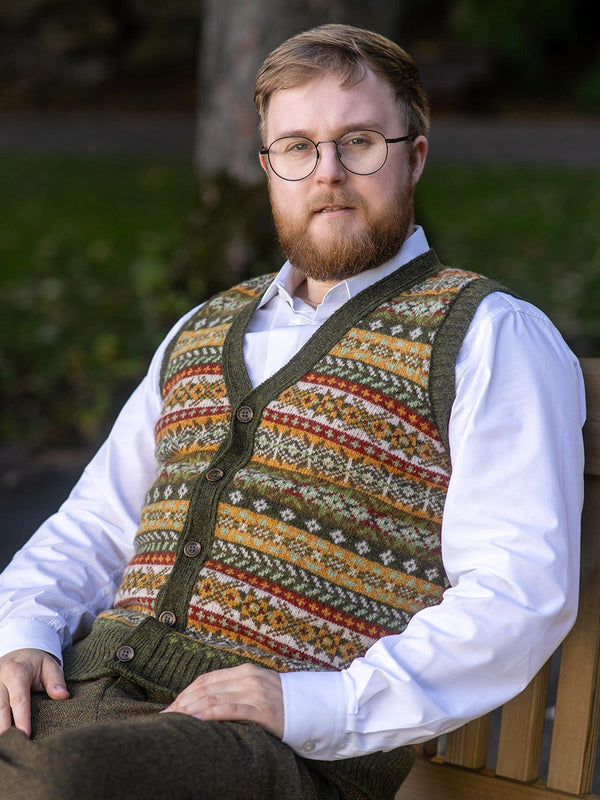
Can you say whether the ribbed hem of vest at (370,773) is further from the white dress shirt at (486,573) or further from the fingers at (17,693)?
the fingers at (17,693)

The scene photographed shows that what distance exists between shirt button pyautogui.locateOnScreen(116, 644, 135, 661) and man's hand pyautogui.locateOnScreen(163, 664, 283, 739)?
20 centimetres

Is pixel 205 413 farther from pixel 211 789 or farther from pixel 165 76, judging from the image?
pixel 165 76

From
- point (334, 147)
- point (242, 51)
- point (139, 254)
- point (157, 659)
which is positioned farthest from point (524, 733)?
point (139, 254)

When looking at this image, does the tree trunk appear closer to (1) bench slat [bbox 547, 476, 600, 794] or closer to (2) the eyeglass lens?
(2) the eyeglass lens

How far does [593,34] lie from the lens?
63.0 feet

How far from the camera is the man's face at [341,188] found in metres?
2.48

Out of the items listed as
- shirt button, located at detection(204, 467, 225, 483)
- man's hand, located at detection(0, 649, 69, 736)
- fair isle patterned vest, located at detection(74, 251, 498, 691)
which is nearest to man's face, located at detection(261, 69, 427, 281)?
fair isle patterned vest, located at detection(74, 251, 498, 691)

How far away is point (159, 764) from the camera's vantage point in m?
1.80

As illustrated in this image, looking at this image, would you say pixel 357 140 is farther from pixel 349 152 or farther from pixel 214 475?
pixel 214 475

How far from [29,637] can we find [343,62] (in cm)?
146

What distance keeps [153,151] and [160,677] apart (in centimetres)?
1213

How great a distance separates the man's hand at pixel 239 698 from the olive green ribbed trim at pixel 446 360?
63 centimetres

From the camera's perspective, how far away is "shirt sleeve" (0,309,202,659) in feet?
8.23

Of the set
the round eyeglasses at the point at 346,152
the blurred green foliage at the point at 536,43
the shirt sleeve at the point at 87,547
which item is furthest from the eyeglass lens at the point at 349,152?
the blurred green foliage at the point at 536,43
